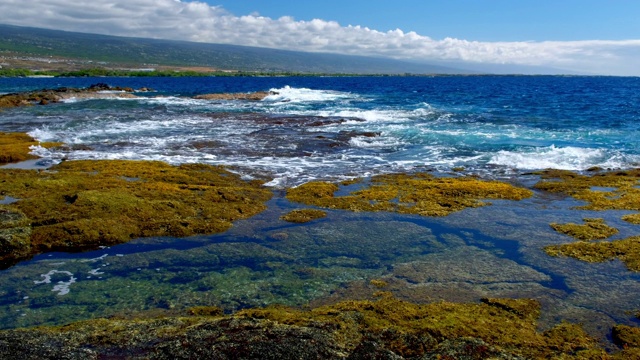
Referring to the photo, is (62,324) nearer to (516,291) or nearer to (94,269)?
(94,269)

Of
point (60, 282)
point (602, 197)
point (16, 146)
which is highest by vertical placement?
point (602, 197)

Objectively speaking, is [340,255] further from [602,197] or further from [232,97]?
[232,97]

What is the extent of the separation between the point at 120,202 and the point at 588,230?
52.3 ft

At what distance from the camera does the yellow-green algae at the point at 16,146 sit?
24359 mm

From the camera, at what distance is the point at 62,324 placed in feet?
31.1

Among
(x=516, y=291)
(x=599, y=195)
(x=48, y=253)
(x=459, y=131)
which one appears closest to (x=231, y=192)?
(x=48, y=253)

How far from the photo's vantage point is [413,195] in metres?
19.1

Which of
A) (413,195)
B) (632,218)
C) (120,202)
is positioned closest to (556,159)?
(632,218)

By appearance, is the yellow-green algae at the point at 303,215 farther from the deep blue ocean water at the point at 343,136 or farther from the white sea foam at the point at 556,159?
the white sea foam at the point at 556,159

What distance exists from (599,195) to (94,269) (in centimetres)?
1894

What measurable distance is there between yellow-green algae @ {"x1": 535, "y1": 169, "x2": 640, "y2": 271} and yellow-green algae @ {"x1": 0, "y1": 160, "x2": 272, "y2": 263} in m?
10.7

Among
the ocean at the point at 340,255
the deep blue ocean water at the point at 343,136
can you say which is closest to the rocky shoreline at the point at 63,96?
the deep blue ocean water at the point at 343,136

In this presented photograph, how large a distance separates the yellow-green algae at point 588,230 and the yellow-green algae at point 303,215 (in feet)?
26.3

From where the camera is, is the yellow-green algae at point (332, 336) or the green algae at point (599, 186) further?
the green algae at point (599, 186)
